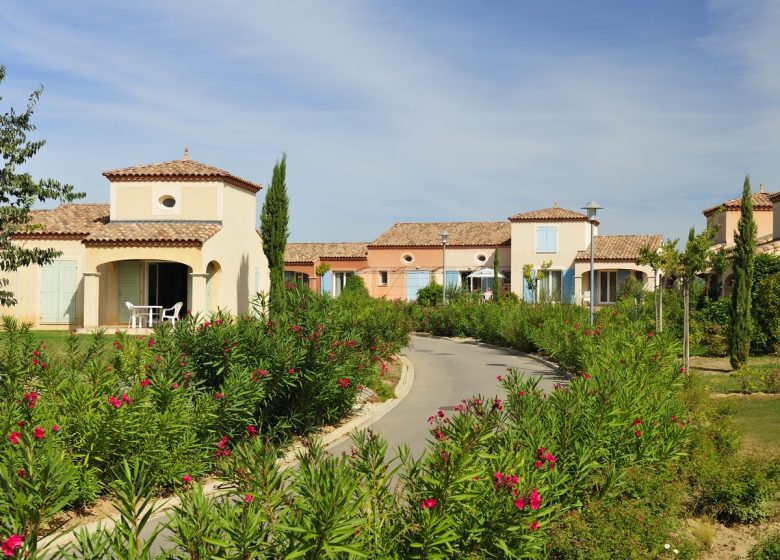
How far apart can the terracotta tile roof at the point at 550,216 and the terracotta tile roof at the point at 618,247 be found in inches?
76.6

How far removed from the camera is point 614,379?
727 centimetres

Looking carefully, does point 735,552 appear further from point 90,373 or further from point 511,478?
point 90,373

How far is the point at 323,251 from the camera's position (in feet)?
168

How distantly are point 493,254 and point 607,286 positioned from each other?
7076 millimetres

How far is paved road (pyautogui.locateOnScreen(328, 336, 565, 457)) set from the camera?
11625 millimetres

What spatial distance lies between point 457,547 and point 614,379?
3.17 meters

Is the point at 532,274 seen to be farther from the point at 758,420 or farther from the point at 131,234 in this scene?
the point at 758,420

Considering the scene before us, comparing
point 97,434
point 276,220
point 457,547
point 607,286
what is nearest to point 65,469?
point 457,547

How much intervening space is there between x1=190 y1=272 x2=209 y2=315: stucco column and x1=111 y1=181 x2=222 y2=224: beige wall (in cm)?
256

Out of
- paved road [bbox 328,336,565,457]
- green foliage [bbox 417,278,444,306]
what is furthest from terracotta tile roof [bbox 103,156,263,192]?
green foliage [bbox 417,278,444,306]

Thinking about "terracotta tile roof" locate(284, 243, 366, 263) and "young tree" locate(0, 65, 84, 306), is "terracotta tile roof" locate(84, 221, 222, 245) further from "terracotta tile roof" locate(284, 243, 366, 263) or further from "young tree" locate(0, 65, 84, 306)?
"terracotta tile roof" locate(284, 243, 366, 263)

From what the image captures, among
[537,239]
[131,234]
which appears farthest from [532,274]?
[131,234]

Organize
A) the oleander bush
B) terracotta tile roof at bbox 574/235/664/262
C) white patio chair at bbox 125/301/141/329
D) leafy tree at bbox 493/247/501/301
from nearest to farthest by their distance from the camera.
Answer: the oleander bush → white patio chair at bbox 125/301/141/329 → leafy tree at bbox 493/247/501/301 → terracotta tile roof at bbox 574/235/664/262

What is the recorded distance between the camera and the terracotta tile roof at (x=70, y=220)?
2752 centimetres
